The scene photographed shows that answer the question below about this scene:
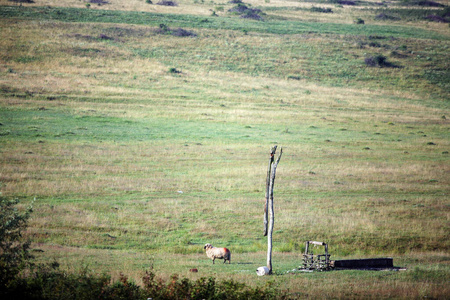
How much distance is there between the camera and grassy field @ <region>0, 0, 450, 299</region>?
21594 mm

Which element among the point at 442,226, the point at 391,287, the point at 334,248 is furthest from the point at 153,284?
the point at 442,226

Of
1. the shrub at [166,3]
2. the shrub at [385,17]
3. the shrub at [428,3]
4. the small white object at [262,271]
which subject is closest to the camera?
the small white object at [262,271]

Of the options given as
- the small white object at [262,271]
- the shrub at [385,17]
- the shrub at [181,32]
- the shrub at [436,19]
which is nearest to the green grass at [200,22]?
the shrub at [181,32]

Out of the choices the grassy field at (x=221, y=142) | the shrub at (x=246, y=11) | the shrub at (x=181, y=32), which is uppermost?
the shrub at (x=246, y=11)

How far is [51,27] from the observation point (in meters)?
91.4

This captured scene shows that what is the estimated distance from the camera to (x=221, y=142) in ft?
154

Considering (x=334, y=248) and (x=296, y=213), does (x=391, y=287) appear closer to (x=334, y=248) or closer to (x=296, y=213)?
(x=334, y=248)

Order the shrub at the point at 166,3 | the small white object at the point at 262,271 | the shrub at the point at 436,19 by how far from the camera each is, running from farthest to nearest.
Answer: the shrub at the point at 436,19 < the shrub at the point at 166,3 < the small white object at the point at 262,271

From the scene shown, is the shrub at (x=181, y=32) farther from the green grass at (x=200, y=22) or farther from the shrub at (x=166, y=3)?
the shrub at (x=166, y=3)

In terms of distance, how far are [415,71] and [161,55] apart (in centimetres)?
5150

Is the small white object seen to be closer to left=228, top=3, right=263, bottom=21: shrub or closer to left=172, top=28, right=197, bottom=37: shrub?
left=172, top=28, right=197, bottom=37: shrub

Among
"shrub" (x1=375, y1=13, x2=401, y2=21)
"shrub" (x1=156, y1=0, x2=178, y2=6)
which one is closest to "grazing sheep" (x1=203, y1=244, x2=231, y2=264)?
"shrub" (x1=156, y1=0, x2=178, y2=6)

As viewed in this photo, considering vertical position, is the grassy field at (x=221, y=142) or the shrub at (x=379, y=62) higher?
the shrub at (x=379, y=62)

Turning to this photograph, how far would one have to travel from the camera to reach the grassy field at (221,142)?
70.8 feet
